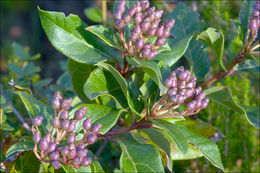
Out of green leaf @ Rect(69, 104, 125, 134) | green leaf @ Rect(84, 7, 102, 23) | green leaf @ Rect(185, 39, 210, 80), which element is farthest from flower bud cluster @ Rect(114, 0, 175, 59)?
green leaf @ Rect(84, 7, 102, 23)

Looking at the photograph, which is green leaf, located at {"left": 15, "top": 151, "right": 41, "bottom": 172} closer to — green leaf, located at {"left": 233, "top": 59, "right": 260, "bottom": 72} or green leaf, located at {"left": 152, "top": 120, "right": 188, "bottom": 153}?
green leaf, located at {"left": 152, "top": 120, "right": 188, "bottom": 153}

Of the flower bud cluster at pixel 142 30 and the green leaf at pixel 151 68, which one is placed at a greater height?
the flower bud cluster at pixel 142 30

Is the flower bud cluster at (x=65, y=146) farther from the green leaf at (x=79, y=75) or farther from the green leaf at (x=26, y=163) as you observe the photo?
the green leaf at (x=79, y=75)

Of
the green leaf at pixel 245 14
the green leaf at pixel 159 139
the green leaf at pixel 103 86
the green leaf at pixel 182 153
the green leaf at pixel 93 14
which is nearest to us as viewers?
the green leaf at pixel 103 86

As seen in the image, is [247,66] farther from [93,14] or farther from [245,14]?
[93,14]

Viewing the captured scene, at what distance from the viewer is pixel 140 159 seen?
1122mm

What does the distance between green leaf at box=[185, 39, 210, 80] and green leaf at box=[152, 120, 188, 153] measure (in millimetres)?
526

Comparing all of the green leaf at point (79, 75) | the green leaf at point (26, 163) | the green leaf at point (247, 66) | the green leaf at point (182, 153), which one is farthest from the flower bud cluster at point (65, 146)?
the green leaf at point (247, 66)

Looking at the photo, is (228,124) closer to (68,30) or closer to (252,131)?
(252,131)

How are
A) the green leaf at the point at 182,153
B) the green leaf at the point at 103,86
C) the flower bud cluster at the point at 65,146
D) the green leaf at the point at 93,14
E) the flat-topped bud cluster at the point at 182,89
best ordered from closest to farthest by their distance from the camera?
the flower bud cluster at the point at 65,146 → the flat-topped bud cluster at the point at 182,89 → the green leaf at the point at 103,86 → the green leaf at the point at 182,153 → the green leaf at the point at 93,14

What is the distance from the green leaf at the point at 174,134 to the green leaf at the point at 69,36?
13.0 inches

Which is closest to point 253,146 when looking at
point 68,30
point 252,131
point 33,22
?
point 252,131

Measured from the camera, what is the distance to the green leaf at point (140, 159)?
1075 mm

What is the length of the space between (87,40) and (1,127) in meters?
0.56
